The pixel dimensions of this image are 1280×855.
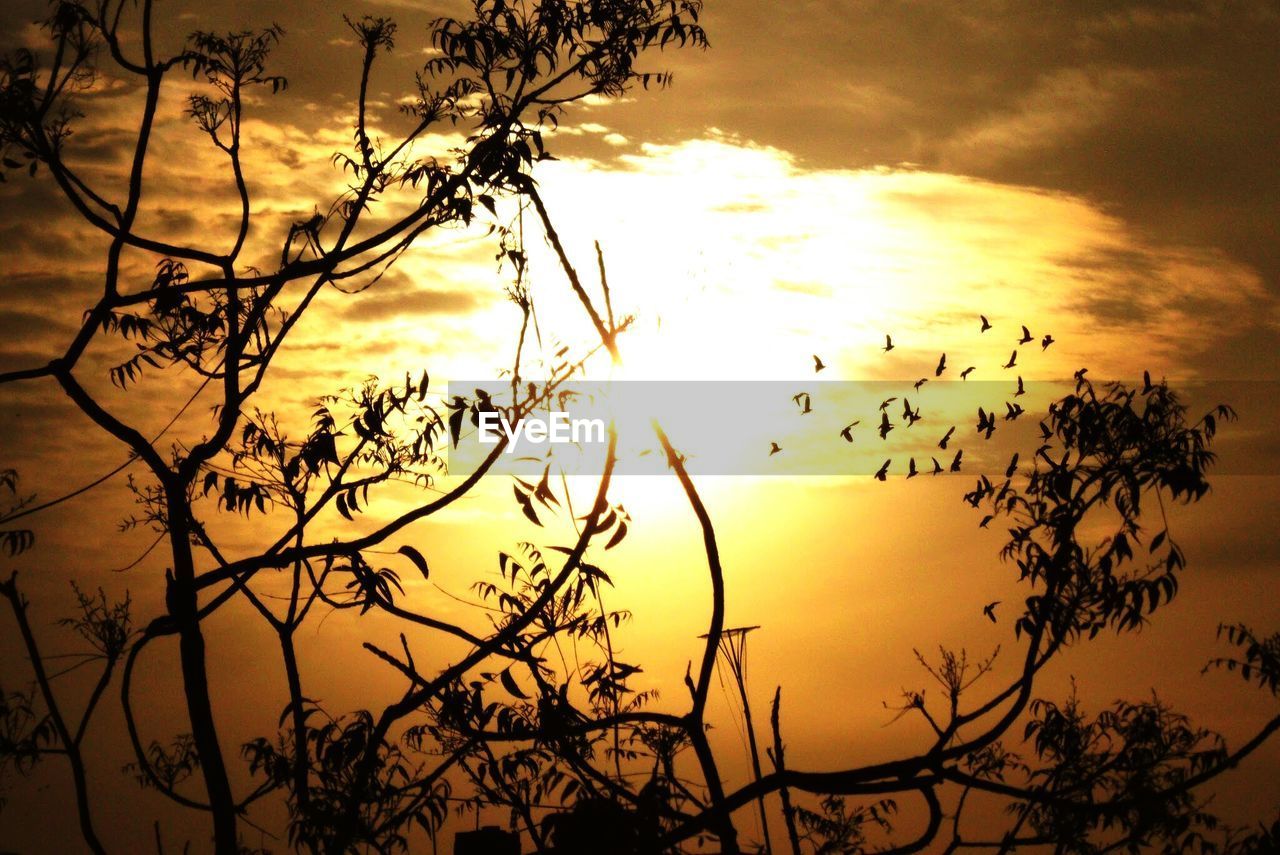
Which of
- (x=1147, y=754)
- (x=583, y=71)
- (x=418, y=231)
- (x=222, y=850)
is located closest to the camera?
(x=222, y=850)

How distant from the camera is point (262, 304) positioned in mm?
7137

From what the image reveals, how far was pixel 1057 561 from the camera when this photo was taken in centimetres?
616

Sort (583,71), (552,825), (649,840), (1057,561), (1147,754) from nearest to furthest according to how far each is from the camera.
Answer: (649,840) < (552,825) < (1057,561) < (583,71) < (1147,754)

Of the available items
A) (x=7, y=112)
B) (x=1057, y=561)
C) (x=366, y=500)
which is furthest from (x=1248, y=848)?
(x=7, y=112)

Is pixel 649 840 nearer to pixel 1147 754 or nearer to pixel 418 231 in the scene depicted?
pixel 418 231

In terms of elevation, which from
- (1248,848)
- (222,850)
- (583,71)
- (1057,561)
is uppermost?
(583,71)

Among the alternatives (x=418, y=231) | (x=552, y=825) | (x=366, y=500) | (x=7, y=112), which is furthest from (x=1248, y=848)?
(x=7, y=112)

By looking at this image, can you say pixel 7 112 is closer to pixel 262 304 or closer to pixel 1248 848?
pixel 262 304

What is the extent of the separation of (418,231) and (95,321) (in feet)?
6.09

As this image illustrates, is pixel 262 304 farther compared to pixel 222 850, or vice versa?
pixel 262 304

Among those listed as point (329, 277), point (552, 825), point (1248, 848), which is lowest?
point (1248, 848)

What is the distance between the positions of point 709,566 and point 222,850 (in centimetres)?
297

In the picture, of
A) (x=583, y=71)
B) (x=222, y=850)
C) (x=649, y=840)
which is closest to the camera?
(x=649, y=840)

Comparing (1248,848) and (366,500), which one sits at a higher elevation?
(366,500)
